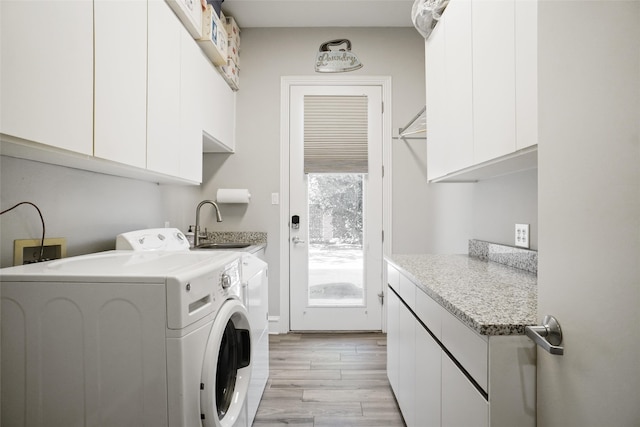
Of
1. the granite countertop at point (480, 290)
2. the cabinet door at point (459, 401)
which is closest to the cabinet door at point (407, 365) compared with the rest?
the granite countertop at point (480, 290)

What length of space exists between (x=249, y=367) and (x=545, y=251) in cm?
129

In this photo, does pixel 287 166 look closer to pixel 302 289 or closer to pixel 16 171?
pixel 302 289

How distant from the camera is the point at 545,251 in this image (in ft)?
2.38

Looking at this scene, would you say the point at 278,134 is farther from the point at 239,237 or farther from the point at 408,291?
the point at 408,291

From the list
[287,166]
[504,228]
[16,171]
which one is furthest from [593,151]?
[287,166]

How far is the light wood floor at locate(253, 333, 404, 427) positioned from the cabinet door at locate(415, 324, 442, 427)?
19.4 inches

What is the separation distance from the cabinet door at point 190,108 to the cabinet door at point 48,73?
759 millimetres

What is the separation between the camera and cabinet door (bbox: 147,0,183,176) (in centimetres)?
153

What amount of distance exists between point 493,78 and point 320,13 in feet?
6.87

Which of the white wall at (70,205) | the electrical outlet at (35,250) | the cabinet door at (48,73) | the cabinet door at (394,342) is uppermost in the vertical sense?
the cabinet door at (48,73)

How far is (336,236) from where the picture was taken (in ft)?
10.1

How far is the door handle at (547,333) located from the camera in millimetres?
666

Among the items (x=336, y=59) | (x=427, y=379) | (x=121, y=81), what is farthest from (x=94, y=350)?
(x=336, y=59)

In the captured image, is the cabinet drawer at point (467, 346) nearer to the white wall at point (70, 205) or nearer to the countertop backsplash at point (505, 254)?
the countertop backsplash at point (505, 254)
